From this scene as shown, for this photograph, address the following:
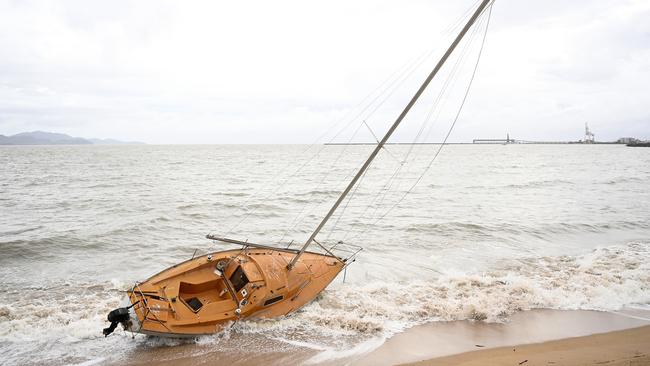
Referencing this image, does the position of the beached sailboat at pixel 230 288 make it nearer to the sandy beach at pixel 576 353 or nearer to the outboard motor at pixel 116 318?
the outboard motor at pixel 116 318

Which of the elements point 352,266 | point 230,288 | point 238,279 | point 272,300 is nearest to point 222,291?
point 230,288

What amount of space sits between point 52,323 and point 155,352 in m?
3.72

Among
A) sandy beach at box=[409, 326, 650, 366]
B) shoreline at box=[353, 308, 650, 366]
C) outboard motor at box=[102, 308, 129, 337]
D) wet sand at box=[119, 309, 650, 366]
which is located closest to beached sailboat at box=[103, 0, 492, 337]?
outboard motor at box=[102, 308, 129, 337]

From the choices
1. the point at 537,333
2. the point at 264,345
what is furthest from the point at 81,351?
the point at 537,333

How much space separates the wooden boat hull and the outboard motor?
12cm

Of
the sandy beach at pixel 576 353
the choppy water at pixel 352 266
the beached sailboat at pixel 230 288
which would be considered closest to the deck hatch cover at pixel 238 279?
the beached sailboat at pixel 230 288

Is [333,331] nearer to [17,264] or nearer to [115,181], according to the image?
[17,264]

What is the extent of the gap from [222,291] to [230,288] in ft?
0.76

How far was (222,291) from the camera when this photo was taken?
403 inches

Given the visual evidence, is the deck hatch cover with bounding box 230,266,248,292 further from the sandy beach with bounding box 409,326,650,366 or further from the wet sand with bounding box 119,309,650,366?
the sandy beach with bounding box 409,326,650,366

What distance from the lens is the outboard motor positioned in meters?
8.20

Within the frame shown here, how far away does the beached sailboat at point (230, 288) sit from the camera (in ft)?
28.3

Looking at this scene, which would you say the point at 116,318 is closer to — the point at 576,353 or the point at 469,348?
the point at 469,348

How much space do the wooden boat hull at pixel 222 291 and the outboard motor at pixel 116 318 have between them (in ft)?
0.40
